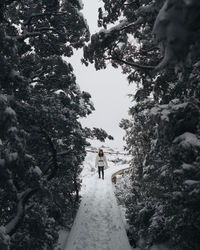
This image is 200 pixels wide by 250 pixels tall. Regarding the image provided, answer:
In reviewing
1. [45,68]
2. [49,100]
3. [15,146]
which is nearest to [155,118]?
[15,146]

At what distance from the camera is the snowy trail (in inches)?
380

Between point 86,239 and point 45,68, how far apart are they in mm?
6195

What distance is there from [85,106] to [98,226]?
491cm

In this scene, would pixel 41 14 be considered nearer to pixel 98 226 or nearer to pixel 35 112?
pixel 35 112

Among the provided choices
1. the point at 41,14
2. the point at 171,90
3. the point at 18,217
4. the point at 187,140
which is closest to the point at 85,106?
the point at 41,14

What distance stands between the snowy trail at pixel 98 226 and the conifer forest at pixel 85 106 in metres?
0.60

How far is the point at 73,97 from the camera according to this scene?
35.1 feet

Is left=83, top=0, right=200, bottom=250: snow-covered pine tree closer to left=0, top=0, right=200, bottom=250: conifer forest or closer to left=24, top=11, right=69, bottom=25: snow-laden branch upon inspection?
left=0, top=0, right=200, bottom=250: conifer forest

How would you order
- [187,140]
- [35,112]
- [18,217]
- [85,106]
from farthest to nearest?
[85,106], [35,112], [18,217], [187,140]

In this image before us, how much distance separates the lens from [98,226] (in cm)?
1154

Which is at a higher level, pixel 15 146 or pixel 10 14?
pixel 10 14

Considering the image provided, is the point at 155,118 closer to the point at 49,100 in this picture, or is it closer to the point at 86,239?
the point at 49,100

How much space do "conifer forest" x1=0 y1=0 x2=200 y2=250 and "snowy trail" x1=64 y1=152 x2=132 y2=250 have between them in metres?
0.60

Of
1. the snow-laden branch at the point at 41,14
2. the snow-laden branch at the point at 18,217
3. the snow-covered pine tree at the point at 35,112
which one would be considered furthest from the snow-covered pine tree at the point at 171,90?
the snow-laden branch at the point at 18,217
